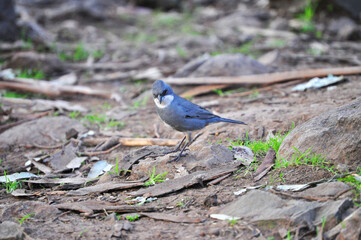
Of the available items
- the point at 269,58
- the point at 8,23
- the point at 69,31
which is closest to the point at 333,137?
the point at 269,58

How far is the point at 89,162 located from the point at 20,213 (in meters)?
1.55

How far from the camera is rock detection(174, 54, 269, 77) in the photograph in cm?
736

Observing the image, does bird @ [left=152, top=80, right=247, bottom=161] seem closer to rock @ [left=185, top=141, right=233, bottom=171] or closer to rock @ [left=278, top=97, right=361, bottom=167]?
rock @ [left=185, top=141, right=233, bottom=171]

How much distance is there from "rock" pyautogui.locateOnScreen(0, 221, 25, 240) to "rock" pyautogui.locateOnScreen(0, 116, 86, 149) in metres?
2.55

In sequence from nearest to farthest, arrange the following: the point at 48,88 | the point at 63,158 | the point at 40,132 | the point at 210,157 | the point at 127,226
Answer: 1. the point at 127,226
2. the point at 210,157
3. the point at 63,158
4. the point at 40,132
5. the point at 48,88

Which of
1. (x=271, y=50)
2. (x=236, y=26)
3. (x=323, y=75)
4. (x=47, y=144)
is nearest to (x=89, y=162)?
(x=47, y=144)

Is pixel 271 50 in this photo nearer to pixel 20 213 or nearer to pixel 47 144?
pixel 47 144

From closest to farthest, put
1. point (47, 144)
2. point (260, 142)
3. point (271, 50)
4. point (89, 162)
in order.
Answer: point (260, 142) < point (89, 162) < point (47, 144) < point (271, 50)

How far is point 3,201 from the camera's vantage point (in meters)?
4.29

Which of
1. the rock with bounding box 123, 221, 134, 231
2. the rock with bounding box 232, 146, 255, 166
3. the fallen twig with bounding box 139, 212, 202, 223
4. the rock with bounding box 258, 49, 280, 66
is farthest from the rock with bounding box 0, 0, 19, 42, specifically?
the rock with bounding box 123, 221, 134, 231

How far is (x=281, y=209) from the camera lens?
3207mm

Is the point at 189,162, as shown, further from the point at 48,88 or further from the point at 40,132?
the point at 48,88

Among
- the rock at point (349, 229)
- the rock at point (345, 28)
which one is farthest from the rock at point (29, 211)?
the rock at point (345, 28)

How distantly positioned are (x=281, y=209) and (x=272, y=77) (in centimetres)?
411
